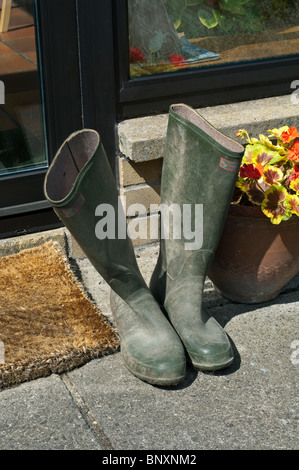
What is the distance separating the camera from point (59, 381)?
1.97 metres

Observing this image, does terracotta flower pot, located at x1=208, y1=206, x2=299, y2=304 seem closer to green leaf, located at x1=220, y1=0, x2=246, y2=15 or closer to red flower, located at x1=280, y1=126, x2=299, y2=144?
red flower, located at x1=280, y1=126, x2=299, y2=144

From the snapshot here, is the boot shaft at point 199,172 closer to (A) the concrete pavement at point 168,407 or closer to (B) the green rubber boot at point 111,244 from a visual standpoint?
(B) the green rubber boot at point 111,244

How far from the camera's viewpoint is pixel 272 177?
2.12m

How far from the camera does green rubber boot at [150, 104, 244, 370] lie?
1.96m

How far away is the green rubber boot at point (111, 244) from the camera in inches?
73.2

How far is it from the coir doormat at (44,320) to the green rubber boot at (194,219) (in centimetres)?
25

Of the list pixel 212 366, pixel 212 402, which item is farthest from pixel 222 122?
pixel 212 402

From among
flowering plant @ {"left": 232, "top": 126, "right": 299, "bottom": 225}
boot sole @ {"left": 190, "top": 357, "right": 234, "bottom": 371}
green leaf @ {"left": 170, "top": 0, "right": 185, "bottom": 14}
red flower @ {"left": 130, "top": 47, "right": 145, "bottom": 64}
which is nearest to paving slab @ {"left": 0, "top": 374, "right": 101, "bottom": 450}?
boot sole @ {"left": 190, "top": 357, "right": 234, "bottom": 371}

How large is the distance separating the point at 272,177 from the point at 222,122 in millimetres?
435

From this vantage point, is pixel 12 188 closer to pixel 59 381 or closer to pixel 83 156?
pixel 83 156

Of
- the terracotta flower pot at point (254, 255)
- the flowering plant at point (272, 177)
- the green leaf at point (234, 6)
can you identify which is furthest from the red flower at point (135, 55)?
the terracotta flower pot at point (254, 255)

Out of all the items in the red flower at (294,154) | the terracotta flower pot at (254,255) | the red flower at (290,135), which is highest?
the red flower at (290,135)

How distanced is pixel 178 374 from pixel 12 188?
1.01 metres

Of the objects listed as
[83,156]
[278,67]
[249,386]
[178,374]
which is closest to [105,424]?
[178,374]
